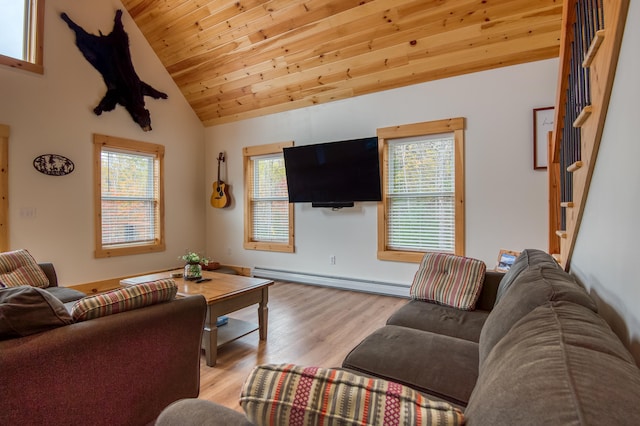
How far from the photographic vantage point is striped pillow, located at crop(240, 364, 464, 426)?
579 millimetres

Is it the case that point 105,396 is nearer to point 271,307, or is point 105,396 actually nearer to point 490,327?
point 490,327

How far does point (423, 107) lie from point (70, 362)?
4004 mm

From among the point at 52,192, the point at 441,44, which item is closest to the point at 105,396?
the point at 52,192

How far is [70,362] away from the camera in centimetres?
130

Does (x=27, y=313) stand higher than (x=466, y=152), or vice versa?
(x=466, y=152)

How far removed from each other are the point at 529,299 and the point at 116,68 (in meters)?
5.60

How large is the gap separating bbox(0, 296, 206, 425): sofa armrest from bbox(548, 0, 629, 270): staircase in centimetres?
209

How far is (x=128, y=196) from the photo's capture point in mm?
4902

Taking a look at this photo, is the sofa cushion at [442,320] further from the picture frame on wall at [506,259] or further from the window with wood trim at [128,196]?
the window with wood trim at [128,196]

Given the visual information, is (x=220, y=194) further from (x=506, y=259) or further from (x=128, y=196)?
(x=506, y=259)

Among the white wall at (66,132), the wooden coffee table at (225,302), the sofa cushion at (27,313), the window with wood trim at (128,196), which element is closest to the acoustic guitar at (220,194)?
the window with wood trim at (128,196)

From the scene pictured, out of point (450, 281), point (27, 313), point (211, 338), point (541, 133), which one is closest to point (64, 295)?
point (211, 338)

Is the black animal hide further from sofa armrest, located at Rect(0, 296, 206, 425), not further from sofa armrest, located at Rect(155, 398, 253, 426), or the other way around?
sofa armrest, located at Rect(155, 398, 253, 426)

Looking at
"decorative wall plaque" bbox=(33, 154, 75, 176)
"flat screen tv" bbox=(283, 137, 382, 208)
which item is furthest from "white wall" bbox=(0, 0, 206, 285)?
"flat screen tv" bbox=(283, 137, 382, 208)
